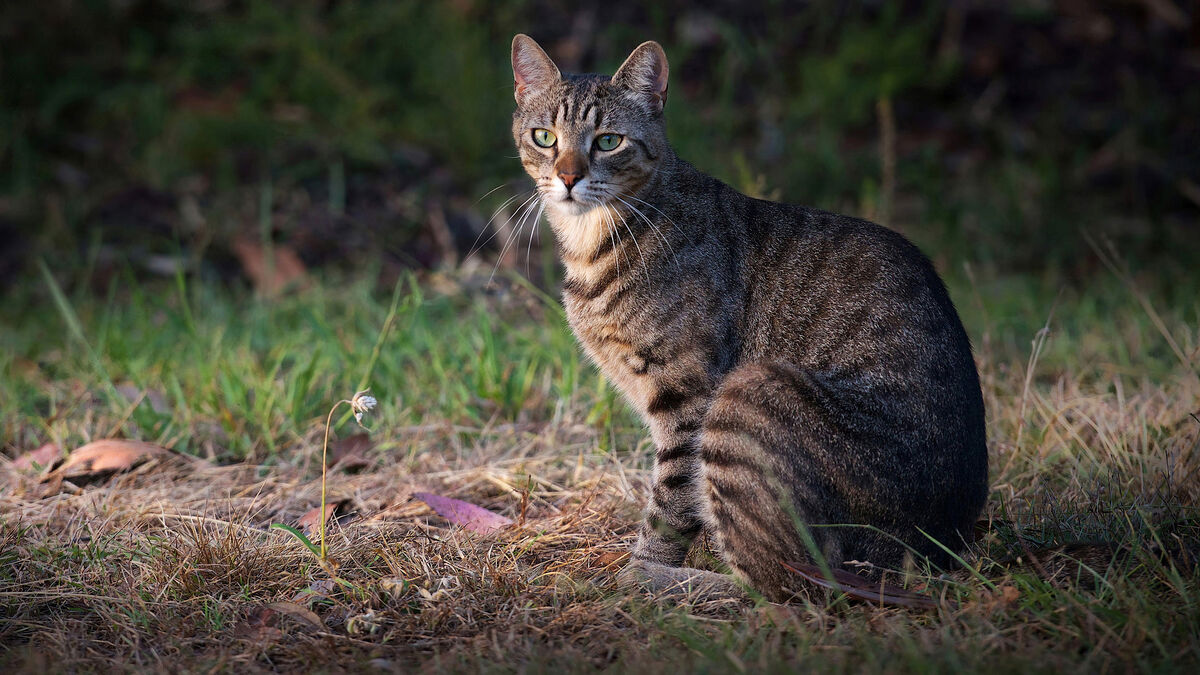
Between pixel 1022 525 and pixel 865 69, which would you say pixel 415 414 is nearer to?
pixel 1022 525

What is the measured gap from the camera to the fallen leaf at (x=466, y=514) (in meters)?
3.12

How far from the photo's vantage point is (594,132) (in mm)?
3266

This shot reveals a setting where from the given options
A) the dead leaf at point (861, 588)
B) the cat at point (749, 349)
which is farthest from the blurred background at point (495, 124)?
the dead leaf at point (861, 588)

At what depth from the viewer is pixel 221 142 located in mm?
6652

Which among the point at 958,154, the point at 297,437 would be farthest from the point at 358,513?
the point at 958,154

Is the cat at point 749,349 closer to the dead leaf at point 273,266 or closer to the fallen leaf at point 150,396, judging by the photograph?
the fallen leaf at point 150,396

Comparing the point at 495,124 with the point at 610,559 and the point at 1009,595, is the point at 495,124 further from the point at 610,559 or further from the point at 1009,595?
the point at 1009,595

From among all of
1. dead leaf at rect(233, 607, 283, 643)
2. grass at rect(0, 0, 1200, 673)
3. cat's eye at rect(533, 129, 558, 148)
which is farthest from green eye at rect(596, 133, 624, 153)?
dead leaf at rect(233, 607, 283, 643)

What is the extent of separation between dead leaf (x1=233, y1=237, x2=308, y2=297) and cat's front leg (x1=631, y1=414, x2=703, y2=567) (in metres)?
2.96

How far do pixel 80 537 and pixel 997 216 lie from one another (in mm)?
4852

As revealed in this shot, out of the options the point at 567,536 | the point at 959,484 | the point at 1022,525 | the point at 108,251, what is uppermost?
the point at 959,484

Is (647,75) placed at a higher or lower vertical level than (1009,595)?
higher

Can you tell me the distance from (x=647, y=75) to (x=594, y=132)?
27cm

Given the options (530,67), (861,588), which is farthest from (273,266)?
(861,588)
